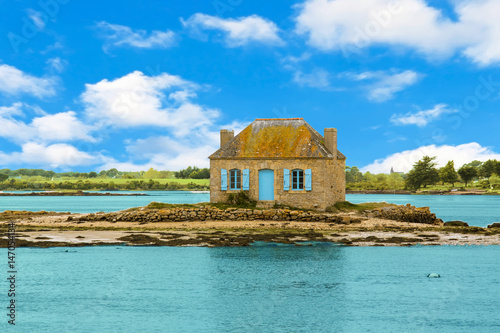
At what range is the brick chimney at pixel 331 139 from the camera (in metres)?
33.9

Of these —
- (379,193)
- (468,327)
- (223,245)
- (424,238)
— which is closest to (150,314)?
(468,327)

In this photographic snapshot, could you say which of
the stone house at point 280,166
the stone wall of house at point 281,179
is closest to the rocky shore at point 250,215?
the stone wall of house at point 281,179

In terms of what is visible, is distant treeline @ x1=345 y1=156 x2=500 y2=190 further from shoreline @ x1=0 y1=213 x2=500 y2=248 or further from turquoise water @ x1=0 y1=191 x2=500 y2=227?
shoreline @ x1=0 y1=213 x2=500 y2=248

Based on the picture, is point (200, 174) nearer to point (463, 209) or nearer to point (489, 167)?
point (489, 167)

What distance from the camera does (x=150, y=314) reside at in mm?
12680

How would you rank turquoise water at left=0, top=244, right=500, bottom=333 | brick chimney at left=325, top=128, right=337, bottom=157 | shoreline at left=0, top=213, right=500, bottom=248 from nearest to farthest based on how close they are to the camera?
turquoise water at left=0, top=244, right=500, bottom=333, shoreline at left=0, top=213, right=500, bottom=248, brick chimney at left=325, top=128, right=337, bottom=157

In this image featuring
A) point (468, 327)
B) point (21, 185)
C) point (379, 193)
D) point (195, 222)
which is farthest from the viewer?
point (21, 185)

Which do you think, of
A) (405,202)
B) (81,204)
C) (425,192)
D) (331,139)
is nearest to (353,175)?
(425,192)

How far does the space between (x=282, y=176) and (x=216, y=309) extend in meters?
19.5

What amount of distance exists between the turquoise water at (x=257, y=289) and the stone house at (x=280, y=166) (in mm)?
10157

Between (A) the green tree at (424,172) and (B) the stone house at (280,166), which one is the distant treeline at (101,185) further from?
(B) the stone house at (280,166)

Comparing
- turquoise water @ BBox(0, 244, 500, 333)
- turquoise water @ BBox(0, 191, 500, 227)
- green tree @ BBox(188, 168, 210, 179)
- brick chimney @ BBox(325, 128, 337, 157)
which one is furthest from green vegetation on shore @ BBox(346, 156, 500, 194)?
turquoise water @ BBox(0, 244, 500, 333)

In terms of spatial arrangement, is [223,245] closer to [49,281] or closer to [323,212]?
[49,281]

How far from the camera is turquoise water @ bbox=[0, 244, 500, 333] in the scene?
12.0m
